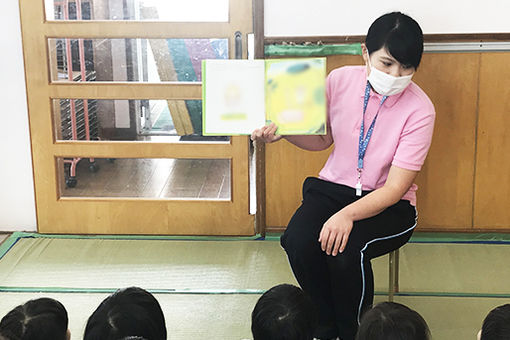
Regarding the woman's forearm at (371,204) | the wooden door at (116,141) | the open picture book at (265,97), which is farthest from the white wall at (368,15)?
the woman's forearm at (371,204)

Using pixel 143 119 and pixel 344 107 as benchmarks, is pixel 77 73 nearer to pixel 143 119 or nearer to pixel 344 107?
pixel 143 119

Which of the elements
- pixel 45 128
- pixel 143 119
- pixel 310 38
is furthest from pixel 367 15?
pixel 45 128

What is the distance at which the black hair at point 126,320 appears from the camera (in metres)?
1.57

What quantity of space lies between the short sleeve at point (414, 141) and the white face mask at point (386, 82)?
0.36 feet

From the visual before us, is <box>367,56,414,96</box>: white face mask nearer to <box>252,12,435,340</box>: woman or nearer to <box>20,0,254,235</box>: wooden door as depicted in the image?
<box>252,12,435,340</box>: woman

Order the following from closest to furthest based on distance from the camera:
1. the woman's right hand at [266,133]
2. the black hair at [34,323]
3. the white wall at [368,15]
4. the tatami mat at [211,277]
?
the black hair at [34,323] < the woman's right hand at [266,133] < the tatami mat at [211,277] < the white wall at [368,15]

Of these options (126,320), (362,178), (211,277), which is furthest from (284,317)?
(211,277)

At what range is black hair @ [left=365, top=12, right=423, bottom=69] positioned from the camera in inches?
84.2

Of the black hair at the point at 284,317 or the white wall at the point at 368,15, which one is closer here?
the black hair at the point at 284,317

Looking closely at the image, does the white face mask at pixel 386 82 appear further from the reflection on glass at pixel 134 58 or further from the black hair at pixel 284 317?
the reflection on glass at pixel 134 58

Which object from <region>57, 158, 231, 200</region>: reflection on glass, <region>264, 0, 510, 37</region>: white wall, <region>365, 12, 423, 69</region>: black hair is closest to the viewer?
<region>365, 12, 423, 69</region>: black hair

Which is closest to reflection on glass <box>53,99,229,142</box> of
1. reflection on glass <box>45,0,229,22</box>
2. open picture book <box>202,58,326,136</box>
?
reflection on glass <box>45,0,229,22</box>

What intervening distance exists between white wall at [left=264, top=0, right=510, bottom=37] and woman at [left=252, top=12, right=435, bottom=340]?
79 cm

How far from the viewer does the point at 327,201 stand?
7.73 feet
